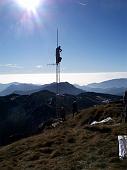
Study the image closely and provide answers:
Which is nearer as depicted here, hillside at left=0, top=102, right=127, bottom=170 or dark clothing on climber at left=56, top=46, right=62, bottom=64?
hillside at left=0, top=102, right=127, bottom=170

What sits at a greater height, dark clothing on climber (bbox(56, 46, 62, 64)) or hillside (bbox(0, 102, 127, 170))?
dark clothing on climber (bbox(56, 46, 62, 64))

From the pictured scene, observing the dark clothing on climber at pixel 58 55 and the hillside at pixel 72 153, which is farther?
the dark clothing on climber at pixel 58 55

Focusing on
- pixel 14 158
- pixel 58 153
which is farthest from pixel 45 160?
pixel 14 158

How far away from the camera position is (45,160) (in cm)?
1895

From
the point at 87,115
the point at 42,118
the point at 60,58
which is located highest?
the point at 60,58

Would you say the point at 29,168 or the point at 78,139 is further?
the point at 78,139

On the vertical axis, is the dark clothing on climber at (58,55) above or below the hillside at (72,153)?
above

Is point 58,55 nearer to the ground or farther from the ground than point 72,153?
farther from the ground

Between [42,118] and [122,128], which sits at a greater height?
[122,128]

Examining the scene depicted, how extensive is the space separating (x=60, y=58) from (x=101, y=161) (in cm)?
3521

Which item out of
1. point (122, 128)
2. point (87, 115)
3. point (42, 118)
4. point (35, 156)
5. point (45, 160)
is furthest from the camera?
point (42, 118)

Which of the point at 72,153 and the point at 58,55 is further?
the point at 58,55

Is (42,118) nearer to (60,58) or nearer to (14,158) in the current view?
(60,58)

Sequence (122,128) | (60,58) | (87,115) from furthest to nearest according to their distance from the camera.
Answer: (87,115) → (60,58) → (122,128)
